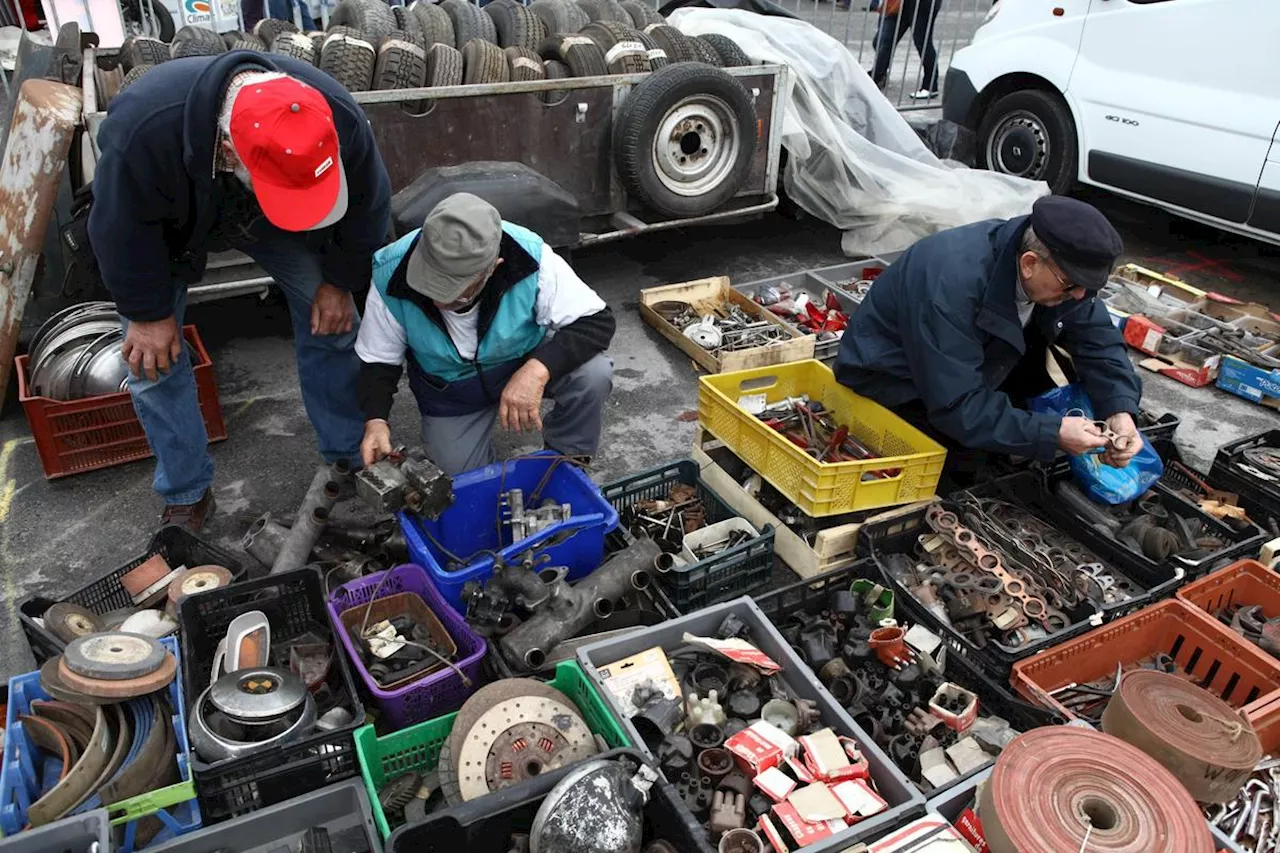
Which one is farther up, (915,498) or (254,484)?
(915,498)

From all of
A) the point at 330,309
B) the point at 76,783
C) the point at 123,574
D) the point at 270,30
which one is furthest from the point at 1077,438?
the point at 270,30

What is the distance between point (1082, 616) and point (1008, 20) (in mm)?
5367

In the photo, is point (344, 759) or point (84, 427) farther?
point (84, 427)

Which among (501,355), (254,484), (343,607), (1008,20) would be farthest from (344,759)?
(1008,20)

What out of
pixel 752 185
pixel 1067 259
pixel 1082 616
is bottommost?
pixel 1082 616

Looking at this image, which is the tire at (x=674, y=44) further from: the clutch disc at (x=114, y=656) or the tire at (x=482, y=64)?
the clutch disc at (x=114, y=656)

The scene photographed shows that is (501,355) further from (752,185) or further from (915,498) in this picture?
(752,185)

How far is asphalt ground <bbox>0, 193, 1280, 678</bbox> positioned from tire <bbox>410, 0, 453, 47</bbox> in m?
1.57

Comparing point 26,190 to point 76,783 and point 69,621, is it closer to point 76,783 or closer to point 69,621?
point 69,621

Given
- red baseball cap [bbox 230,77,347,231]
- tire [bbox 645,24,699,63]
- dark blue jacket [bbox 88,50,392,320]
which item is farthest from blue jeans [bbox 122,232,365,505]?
tire [bbox 645,24,699,63]

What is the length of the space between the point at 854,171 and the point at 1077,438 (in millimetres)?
3277

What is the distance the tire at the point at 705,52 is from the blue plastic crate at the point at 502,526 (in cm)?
317

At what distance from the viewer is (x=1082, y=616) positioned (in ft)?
9.24

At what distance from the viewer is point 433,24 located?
5.03 meters
